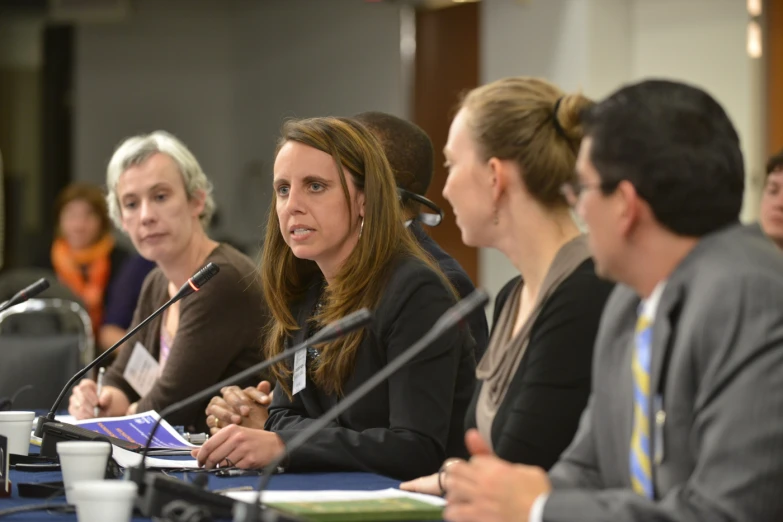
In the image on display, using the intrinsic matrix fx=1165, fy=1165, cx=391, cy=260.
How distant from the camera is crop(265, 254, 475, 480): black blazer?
7.27 feet

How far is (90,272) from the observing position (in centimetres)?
693

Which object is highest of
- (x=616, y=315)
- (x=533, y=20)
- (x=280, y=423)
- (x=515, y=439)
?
(x=533, y=20)

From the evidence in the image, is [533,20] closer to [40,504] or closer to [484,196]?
[484,196]

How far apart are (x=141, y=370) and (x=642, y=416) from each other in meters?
2.21

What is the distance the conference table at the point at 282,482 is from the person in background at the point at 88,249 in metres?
4.82

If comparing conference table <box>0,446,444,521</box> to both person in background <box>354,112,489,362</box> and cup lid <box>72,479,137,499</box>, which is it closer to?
cup lid <box>72,479,137,499</box>

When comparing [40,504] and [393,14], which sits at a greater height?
[393,14]

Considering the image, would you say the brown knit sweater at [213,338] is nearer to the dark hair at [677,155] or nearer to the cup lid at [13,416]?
the cup lid at [13,416]

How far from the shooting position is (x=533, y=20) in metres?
5.86

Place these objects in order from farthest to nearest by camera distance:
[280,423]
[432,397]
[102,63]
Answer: [102,63]
[280,423]
[432,397]

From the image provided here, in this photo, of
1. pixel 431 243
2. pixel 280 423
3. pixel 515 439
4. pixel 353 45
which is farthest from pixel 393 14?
pixel 515 439

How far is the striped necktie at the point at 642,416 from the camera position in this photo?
1.47 m

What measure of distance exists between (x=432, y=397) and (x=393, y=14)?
18.1 feet

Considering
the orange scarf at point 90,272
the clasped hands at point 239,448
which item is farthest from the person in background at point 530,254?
the orange scarf at point 90,272
